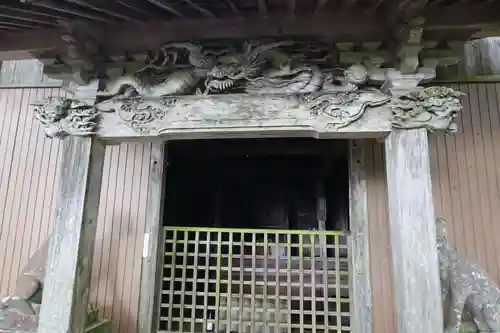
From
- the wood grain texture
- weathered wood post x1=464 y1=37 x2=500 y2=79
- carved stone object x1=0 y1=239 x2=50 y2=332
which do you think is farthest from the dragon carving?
weathered wood post x1=464 y1=37 x2=500 y2=79

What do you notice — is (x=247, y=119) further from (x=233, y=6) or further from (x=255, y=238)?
(x=255, y=238)

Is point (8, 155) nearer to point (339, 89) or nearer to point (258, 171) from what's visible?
point (339, 89)

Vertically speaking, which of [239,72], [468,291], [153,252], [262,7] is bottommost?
[468,291]

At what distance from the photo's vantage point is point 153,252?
312 centimetres

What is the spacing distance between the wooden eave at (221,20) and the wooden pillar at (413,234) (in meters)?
0.60

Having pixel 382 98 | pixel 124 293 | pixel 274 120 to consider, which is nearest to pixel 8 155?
pixel 124 293

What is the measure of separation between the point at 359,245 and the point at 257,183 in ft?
12.9

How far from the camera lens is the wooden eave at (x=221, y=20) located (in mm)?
1849

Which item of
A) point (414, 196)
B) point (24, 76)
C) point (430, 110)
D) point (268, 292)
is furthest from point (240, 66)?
point (24, 76)

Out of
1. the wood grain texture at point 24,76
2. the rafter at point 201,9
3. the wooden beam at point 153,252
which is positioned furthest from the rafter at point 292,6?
the wood grain texture at point 24,76

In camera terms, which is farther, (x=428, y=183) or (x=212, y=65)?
(x=212, y=65)

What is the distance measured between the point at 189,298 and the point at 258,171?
2.90m

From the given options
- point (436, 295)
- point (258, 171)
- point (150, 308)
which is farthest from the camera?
point (258, 171)

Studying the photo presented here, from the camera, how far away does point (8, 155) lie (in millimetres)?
3424
